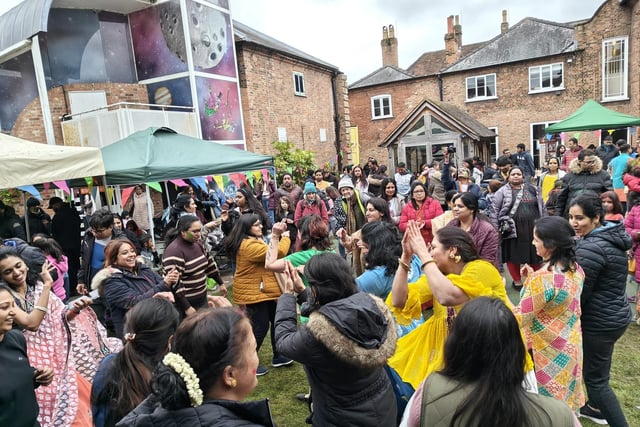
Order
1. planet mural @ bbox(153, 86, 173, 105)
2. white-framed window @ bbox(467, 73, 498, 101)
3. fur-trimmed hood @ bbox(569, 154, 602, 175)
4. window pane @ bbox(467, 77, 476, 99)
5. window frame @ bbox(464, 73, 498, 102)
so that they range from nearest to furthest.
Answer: fur-trimmed hood @ bbox(569, 154, 602, 175) < planet mural @ bbox(153, 86, 173, 105) < window frame @ bbox(464, 73, 498, 102) < white-framed window @ bbox(467, 73, 498, 101) < window pane @ bbox(467, 77, 476, 99)

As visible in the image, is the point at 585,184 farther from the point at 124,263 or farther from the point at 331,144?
the point at 331,144

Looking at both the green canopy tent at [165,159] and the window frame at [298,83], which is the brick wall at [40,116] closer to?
the green canopy tent at [165,159]

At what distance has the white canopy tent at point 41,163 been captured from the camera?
490 cm

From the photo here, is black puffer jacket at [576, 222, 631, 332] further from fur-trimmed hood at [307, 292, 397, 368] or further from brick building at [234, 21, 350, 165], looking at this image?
brick building at [234, 21, 350, 165]

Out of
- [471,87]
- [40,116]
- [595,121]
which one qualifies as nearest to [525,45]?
[471,87]

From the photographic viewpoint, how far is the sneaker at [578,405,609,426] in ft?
10.4

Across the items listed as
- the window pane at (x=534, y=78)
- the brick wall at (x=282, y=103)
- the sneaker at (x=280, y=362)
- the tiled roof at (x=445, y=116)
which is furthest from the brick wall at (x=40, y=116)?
the window pane at (x=534, y=78)

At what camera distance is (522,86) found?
72.2 feet

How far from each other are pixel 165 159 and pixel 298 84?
12.2 meters

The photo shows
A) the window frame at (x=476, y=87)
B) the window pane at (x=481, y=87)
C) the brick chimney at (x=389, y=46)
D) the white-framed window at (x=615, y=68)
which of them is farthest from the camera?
the brick chimney at (x=389, y=46)

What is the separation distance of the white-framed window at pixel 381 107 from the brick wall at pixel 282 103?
563 cm

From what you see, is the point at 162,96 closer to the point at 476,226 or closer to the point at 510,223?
the point at 510,223

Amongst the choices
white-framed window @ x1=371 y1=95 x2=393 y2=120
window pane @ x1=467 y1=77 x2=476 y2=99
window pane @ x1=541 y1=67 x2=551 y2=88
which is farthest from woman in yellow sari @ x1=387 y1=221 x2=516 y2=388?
white-framed window @ x1=371 y1=95 x2=393 y2=120

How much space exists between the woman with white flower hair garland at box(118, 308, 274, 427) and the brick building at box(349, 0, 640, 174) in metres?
19.1
